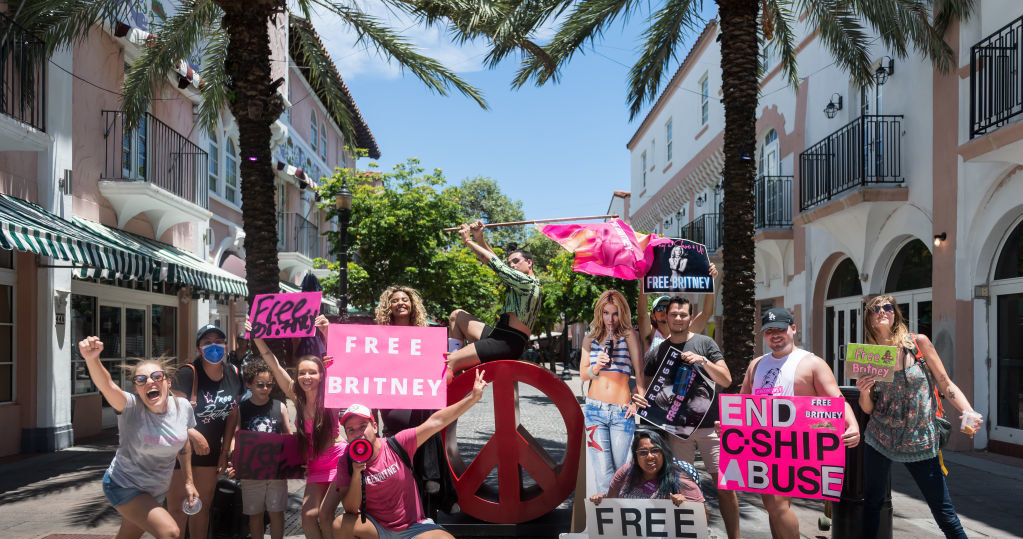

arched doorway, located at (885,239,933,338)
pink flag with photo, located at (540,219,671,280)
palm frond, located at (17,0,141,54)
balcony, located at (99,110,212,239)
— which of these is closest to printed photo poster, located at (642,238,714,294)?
pink flag with photo, located at (540,219,671,280)

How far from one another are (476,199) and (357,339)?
172ft

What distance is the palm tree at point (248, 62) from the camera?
856 centimetres

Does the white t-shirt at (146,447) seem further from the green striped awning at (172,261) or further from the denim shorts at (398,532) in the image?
the green striped awning at (172,261)

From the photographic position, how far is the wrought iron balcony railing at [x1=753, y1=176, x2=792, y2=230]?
17969 millimetres

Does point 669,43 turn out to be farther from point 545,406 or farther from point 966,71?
point 545,406

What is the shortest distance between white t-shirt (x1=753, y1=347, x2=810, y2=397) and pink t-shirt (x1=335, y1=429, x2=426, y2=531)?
240cm

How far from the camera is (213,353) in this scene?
555 centimetres

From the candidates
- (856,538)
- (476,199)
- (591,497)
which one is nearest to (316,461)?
(591,497)

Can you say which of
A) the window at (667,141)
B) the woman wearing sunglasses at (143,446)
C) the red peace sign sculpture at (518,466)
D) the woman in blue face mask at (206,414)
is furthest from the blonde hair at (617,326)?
the window at (667,141)

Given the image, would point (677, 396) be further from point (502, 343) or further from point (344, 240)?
point (344, 240)

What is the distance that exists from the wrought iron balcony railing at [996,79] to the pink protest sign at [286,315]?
28.9 feet

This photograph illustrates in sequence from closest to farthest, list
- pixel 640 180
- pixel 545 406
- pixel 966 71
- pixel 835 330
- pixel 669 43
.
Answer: pixel 966 71 < pixel 669 43 < pixel 835 330 < pixel 545 406 < pixel 640 180

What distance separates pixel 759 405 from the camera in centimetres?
496

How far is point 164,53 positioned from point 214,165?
7628mm
